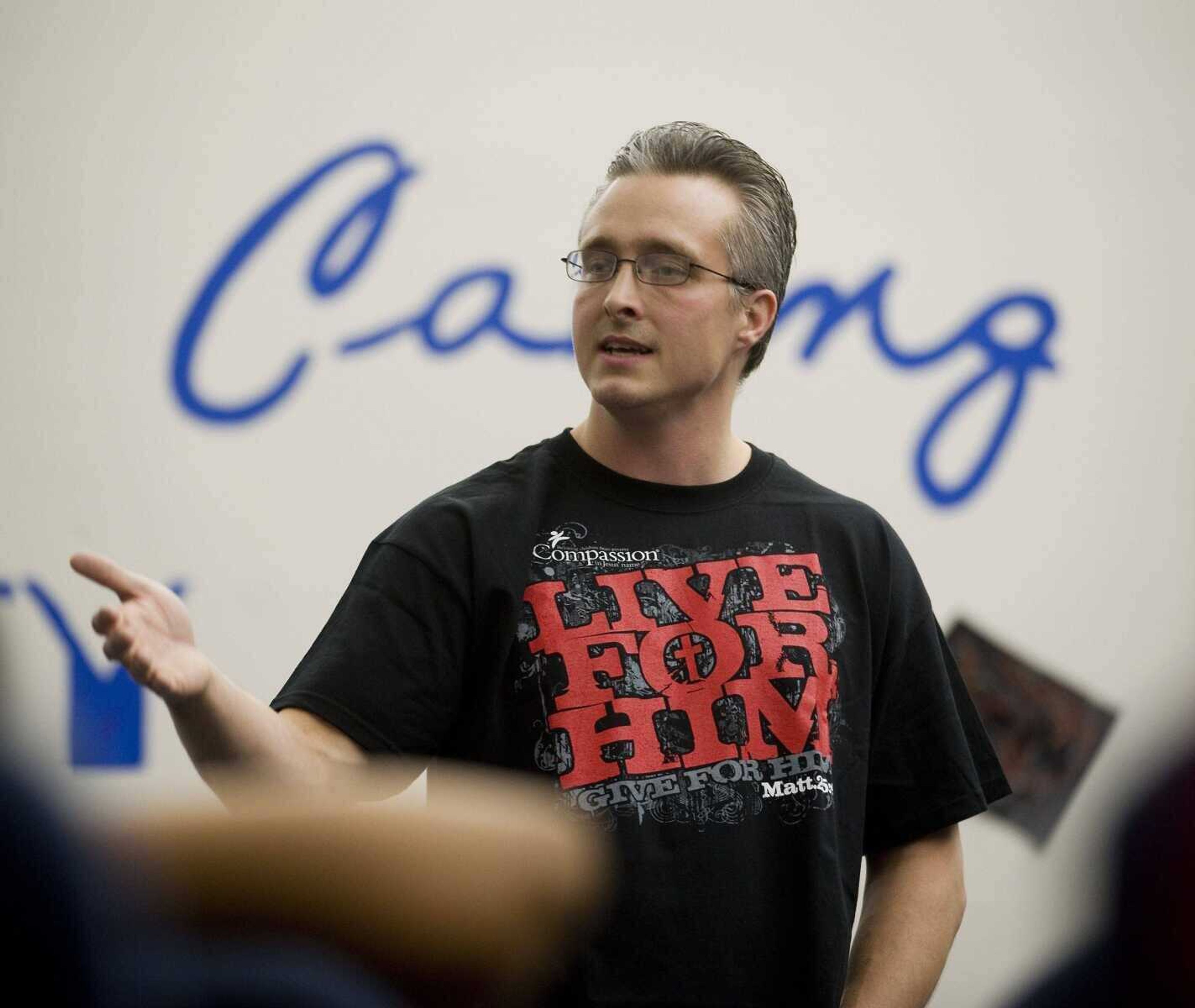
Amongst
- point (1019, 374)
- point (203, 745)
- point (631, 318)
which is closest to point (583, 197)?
point (1019, 374)

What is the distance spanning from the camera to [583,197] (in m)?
2.87

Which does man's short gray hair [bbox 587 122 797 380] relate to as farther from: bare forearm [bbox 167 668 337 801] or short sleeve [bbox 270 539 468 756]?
bare forearm [bbox 167 668 337 801]

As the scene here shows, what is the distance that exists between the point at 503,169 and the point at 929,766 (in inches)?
60.3

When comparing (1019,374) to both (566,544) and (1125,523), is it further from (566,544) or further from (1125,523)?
(566,544)

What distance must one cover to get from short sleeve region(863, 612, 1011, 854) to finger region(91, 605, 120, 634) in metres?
0.97

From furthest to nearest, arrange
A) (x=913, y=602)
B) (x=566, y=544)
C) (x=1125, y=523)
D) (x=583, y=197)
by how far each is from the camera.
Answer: (x=1125, y=523), (x=583, y=197), (x=913, y=602), (x=566, y=544)

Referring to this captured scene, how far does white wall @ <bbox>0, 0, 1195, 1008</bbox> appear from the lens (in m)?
2.70

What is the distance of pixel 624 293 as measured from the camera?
68.9 inches

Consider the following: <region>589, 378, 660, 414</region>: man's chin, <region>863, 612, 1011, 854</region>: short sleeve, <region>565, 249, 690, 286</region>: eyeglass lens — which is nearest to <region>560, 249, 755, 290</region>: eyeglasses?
<region>565, 249, 690, 286</region>: eyeglass lens

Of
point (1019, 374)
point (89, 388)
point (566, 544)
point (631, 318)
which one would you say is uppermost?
point (1019, 374)

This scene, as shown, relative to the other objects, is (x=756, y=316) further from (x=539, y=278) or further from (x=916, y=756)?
(x=539, y=278)

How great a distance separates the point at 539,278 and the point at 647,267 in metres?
1.11

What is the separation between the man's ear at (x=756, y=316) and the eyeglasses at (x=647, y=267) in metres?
0.07

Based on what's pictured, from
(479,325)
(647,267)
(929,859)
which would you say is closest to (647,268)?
(647,267)
